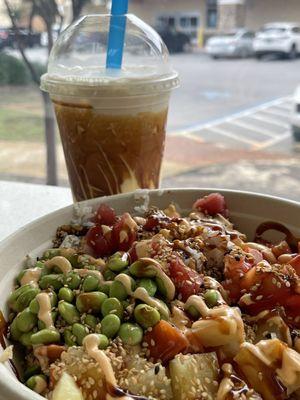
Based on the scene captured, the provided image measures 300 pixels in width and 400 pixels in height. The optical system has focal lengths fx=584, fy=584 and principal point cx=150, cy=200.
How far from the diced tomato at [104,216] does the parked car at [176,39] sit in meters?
1.29

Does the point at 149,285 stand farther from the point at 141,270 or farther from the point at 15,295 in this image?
the point at 15,295

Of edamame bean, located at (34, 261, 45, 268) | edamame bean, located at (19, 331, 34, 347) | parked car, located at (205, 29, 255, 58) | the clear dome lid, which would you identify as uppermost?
the clear dome lid

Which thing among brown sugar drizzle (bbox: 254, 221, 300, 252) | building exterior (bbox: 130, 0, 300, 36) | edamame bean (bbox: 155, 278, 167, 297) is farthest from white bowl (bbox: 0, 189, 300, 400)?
building exterior (bbox: 130, 0, 300, 36)

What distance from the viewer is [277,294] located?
787 mm

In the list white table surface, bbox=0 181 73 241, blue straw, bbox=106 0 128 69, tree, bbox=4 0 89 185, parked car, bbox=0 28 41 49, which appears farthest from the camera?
parked car, bbox=0 28 41 49

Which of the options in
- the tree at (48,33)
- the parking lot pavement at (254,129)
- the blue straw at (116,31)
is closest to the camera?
the blue straw at (116,31)

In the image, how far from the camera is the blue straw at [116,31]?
110cm

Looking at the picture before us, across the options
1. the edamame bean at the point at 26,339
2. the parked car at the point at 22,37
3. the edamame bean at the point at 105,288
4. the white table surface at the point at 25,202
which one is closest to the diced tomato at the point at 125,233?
the edamame bean at the point at 105,288

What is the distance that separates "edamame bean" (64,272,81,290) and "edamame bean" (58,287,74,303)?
0.05 ft

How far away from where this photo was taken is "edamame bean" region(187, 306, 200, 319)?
2.50 feet

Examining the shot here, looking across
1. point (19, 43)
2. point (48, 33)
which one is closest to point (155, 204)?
point (48, 33)

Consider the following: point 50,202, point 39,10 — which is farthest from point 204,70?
point 50,202

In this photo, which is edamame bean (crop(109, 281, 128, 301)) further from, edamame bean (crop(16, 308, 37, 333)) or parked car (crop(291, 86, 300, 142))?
parked car (crop(291, 86, 300, 142))

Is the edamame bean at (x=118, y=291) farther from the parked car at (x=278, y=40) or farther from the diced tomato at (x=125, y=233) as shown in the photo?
the parked car at (x=278, y=40)
